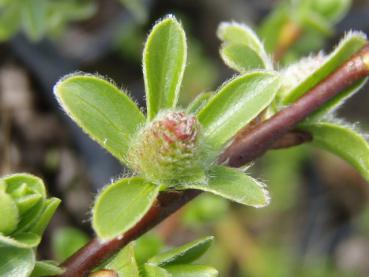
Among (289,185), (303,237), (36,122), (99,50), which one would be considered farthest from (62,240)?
(303,237)

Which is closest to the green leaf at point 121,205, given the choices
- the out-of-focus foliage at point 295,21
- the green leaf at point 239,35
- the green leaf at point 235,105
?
the green leaf at point 235,105

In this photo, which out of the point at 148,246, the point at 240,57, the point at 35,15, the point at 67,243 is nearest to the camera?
the point at 240,57

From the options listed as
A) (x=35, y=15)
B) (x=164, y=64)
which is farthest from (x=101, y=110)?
(x=35, y=15)

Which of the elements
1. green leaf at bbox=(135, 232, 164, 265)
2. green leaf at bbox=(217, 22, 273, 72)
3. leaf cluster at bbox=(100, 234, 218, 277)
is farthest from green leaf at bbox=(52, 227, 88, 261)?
green leaf at bbox=(217, 22, 273, 72)

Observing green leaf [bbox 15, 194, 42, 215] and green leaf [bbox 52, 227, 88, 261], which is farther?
green leaf [bbox 52, 227, 88, 261]

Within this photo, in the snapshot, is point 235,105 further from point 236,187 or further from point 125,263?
point 125,263

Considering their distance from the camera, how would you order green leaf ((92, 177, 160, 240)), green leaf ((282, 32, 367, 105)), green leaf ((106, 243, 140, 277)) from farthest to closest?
1. green leaf ((282, 32, 367, 105))
2. green leaf ((106, 243, 140, 277))
3. green leaf ((92, 177, 160, 240))

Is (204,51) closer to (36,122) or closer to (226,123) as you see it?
(36,122)

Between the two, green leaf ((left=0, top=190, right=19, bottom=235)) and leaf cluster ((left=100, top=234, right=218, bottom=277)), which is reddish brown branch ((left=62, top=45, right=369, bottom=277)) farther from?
green leaf ((left=0, top=190, right=19, bottom=235))
